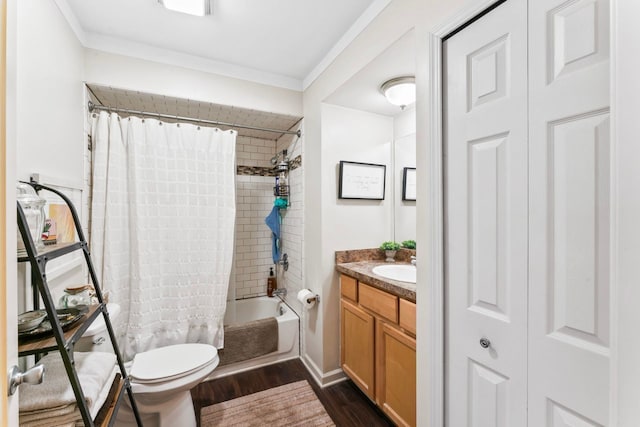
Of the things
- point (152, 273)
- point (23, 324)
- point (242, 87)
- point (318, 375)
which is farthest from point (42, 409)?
point (242, 87)

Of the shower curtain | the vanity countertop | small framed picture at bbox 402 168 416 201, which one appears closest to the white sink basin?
the vanity countertop

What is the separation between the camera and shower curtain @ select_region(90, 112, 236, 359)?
185cm

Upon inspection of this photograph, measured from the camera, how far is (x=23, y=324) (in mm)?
890

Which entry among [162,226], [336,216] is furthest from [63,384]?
[336,216]

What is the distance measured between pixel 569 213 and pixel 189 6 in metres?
1.95

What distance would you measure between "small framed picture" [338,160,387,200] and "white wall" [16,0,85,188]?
167cm

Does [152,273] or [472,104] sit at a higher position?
[472,104]

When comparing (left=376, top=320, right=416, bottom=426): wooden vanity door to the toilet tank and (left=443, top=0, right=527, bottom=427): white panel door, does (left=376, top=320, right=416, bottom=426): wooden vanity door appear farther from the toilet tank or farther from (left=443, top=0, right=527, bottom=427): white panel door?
the toilet tank

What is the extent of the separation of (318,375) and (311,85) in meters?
2.33

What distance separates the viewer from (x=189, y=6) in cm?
147

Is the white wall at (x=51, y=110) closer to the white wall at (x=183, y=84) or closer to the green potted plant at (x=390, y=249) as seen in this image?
the white wall at (x=183, y=84)

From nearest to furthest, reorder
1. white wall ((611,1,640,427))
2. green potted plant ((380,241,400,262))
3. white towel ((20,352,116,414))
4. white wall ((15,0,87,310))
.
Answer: white wall ((611,1,640,427)), white towel ((20,352,116,414)), white wall ((15,0,87,310)), green potted plant ((380,241,400,262))

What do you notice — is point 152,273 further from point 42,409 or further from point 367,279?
point 367,279

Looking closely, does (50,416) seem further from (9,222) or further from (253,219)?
(253,219)
